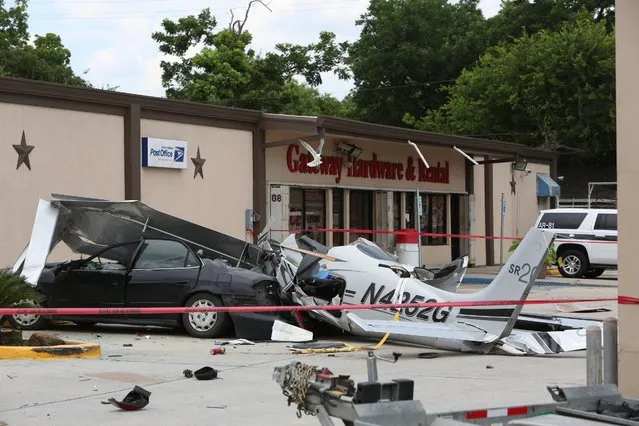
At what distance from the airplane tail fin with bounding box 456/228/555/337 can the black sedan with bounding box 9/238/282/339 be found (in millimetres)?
3304

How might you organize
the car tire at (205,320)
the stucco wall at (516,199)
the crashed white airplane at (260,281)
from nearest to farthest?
the crashed white airplane at (260,281) → the car tire at (205,320) → the stucco wall at (516,199)

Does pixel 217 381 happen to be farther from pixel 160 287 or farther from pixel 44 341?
pixel 160 287

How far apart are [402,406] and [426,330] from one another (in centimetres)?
722

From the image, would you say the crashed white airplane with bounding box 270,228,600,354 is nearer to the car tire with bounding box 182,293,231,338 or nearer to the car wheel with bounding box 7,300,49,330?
the car tire with bounding box 182,293,231,338

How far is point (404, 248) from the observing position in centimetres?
2505

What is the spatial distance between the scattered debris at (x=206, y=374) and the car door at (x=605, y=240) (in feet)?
64.4

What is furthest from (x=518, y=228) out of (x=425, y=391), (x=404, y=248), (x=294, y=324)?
(x=425, y=391)

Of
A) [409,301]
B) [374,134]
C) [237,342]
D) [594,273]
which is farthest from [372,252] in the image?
[594,273]

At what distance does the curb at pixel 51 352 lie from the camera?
38.9 feet

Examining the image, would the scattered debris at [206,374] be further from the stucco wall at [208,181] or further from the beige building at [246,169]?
the stucco wall at [208,181]

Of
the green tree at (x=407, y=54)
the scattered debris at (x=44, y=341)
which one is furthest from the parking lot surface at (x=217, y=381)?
the green tree at (x=407, y=54)

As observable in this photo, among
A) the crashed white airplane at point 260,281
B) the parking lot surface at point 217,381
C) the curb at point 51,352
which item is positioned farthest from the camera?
the crashed white airplane at point 260,281

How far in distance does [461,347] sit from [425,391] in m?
2.89

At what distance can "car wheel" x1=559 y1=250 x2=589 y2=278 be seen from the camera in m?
28.5
